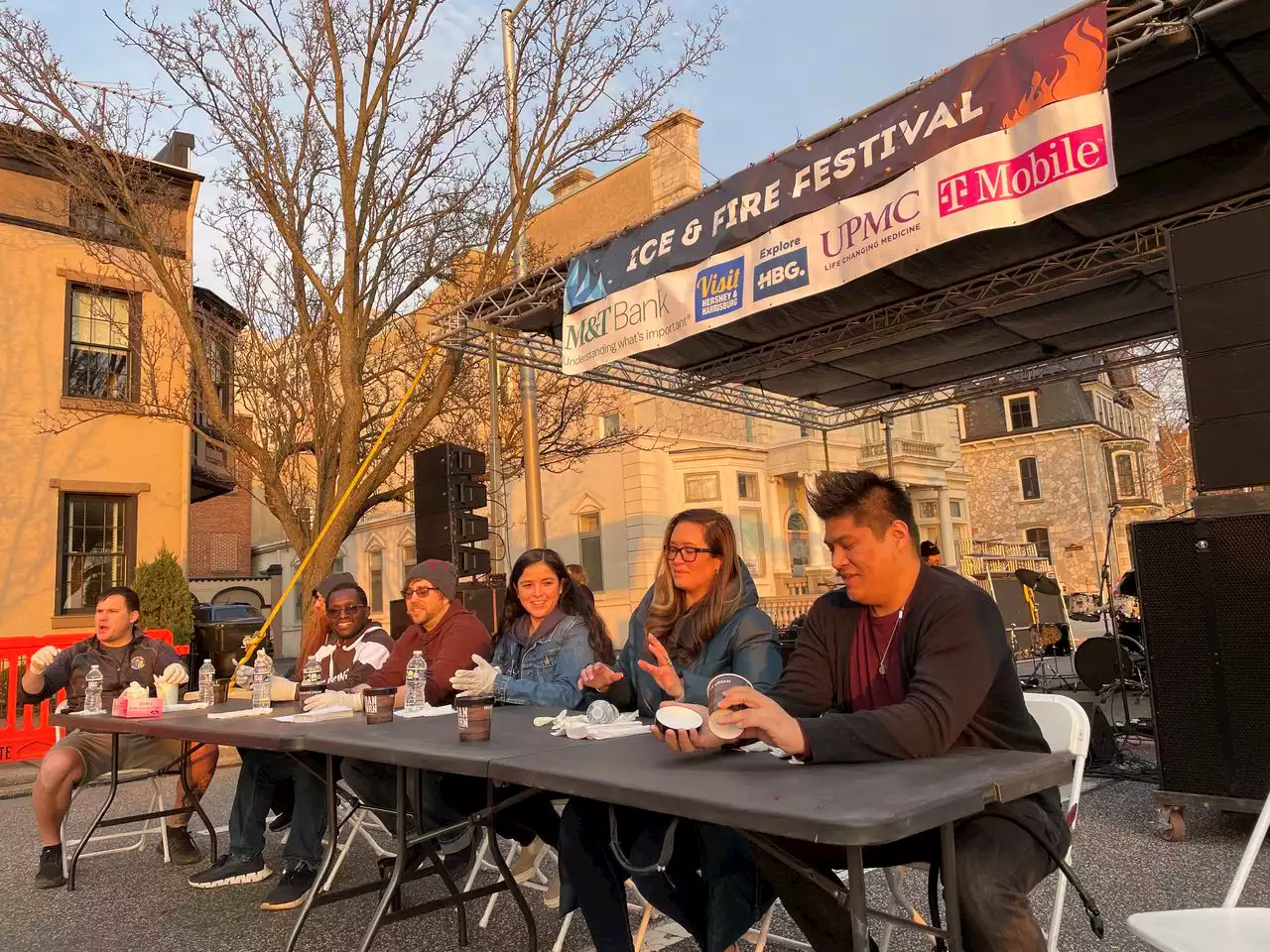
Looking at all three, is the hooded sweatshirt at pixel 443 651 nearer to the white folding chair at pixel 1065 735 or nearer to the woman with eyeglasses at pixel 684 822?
the woman with eyeglasses at pixel 684 822

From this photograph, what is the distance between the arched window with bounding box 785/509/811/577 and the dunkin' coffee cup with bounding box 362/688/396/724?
2480 cm

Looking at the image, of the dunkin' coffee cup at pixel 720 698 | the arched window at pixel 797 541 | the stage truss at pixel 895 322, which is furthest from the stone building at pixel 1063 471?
the dunkin' coffee cup at pixel 720 698

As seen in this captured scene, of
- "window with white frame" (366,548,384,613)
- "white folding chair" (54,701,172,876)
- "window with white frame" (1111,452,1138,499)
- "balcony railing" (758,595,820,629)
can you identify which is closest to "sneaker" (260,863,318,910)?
"white folding chair" (54,701,172,876)

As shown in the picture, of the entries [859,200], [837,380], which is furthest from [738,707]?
[837,380]

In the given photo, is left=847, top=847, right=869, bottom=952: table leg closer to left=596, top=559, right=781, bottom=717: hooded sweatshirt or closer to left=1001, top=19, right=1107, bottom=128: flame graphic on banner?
left=596, top=559, right=781, bottom=717: hooded sweatshirt

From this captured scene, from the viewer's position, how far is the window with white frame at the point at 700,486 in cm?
2647

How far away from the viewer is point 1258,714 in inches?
163

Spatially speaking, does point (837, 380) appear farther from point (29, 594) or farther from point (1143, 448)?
point (1143, 448)

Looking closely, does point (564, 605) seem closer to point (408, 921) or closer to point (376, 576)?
point (408, 921)

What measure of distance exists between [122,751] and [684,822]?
12.2 ft

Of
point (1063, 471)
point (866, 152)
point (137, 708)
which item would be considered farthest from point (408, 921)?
point (1063, 471)

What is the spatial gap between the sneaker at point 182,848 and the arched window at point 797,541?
23.7m

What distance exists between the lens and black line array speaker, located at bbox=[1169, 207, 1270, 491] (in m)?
4.24

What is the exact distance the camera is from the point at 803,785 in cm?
194
